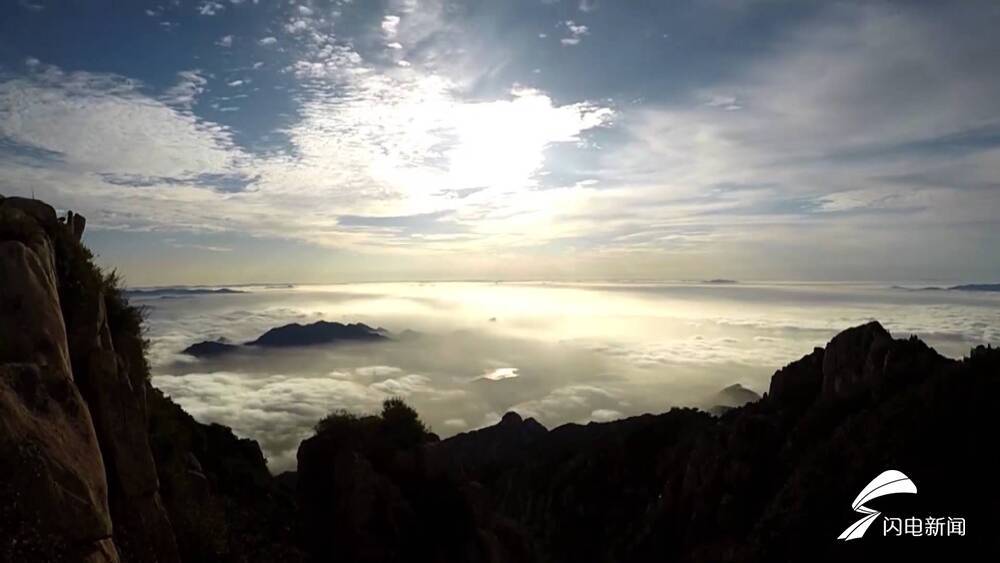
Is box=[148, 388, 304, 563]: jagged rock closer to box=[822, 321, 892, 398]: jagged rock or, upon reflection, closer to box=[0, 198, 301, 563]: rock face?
box=[0, 198, 301, 563]: rock face

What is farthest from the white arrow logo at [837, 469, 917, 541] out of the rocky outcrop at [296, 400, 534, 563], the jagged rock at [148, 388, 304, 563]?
the jagged rock at [148, 388, 304, 563]

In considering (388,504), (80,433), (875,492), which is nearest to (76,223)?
(80,433)

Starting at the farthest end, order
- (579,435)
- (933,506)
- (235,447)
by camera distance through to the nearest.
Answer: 1. (579,435)
2. (235,447)
3. (933,506)

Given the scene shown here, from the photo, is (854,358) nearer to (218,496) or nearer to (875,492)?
(875,492)

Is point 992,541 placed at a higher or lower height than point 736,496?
higher

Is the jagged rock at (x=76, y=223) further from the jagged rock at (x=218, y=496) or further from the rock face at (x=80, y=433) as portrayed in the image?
the jagged rock at (x=218, y=496)

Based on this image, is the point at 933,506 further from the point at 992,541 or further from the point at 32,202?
the point at 32,202

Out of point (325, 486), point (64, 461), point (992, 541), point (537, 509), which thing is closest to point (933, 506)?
point (992, 541)

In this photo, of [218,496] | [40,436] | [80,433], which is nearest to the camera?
[40,436]
